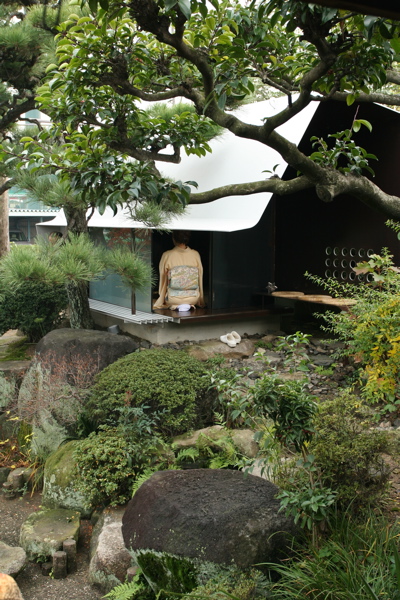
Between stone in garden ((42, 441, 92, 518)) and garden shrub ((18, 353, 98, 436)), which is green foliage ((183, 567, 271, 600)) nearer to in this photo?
stone in garden ((42, 441, 92, 518))

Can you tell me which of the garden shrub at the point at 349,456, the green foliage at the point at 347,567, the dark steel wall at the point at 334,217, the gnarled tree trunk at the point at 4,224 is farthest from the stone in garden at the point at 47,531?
the gnarled tree trunk at the point at 4,224

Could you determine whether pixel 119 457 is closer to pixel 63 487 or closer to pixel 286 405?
pixel 63 487

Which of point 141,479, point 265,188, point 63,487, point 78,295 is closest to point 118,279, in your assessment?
point 78,295

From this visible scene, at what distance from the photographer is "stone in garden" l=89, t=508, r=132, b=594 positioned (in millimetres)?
4238

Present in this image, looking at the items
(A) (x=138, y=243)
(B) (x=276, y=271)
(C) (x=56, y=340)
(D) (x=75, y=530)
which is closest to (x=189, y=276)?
(A) (x=138, y=243)

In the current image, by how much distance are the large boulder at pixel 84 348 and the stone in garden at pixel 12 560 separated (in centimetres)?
222

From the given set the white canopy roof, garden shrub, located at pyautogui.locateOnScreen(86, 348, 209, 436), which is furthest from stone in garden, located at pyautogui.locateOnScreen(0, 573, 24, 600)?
the white canopy roof

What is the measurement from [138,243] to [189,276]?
933mm

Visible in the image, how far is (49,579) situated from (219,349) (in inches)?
167

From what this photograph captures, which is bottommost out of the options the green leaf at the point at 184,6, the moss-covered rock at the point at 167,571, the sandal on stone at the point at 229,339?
the moss-covered rock at the point at 167,571

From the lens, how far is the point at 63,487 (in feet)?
17.6

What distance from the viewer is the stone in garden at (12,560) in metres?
4.41

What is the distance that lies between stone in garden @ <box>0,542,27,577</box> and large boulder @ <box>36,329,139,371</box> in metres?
2.22

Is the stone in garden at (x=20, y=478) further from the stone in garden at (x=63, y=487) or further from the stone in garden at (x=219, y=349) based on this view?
the stone in garden at (x=219, y=349)
